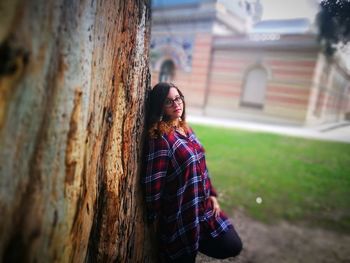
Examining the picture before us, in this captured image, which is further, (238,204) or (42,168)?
(238,204)

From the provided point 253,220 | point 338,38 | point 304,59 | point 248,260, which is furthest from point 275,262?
point 304,59

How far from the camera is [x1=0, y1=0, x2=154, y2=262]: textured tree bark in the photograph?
84cm

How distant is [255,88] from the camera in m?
15.4

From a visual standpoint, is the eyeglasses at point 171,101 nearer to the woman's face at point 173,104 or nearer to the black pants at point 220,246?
the woman's face at point 173,104

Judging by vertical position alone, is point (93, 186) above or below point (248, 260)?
above

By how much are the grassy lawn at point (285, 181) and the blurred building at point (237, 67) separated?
7.08 metres

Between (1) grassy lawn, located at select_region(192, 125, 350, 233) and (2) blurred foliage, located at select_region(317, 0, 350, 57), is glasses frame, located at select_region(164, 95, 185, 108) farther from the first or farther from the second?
(1) grassy lawn, located at select_region(192, 125, 350, 233)

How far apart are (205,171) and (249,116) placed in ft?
45.8

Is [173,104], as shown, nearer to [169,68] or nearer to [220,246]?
[220,246]

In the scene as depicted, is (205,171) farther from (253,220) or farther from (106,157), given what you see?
(253,220)

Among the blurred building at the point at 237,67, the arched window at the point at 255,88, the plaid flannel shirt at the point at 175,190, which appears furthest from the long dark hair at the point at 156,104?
the arched window at the point at 255,88

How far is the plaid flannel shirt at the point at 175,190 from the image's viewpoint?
169cm

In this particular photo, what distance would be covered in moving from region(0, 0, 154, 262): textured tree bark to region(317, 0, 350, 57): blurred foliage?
105 cm

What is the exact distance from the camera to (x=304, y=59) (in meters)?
13.3
